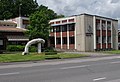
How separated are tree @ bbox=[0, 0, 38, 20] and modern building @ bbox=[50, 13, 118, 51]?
3132cm

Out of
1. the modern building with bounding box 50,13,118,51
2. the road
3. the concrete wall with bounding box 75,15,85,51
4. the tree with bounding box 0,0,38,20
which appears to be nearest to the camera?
the road

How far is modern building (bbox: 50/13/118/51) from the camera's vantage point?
58597mm

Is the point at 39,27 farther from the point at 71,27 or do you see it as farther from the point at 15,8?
the point at 15,8

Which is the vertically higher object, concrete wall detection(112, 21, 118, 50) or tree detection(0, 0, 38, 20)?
tree detection(0, 0, 38, 20)

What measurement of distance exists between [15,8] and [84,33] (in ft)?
153

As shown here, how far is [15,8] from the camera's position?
98312mm

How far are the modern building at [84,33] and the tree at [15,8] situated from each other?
31317mm

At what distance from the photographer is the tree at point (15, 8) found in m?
94.0

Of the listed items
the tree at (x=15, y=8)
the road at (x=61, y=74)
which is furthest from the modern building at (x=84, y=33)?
the road at (x=61, y=74)

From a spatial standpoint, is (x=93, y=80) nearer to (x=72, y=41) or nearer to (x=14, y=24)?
(x=72, y=41)

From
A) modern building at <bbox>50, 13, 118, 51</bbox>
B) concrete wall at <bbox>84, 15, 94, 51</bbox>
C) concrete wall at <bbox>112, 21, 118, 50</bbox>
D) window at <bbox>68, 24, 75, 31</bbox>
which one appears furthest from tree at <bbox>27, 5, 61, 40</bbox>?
concrete wall at <bbox>112, 21, 118, 50</bbox>

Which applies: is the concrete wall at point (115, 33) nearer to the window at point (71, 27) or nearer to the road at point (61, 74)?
the window at point (71, 27)

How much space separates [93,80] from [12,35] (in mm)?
44539

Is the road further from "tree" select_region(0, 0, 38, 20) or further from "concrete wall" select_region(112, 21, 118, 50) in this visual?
"tree" select_region(0, 0, 38, 20)
